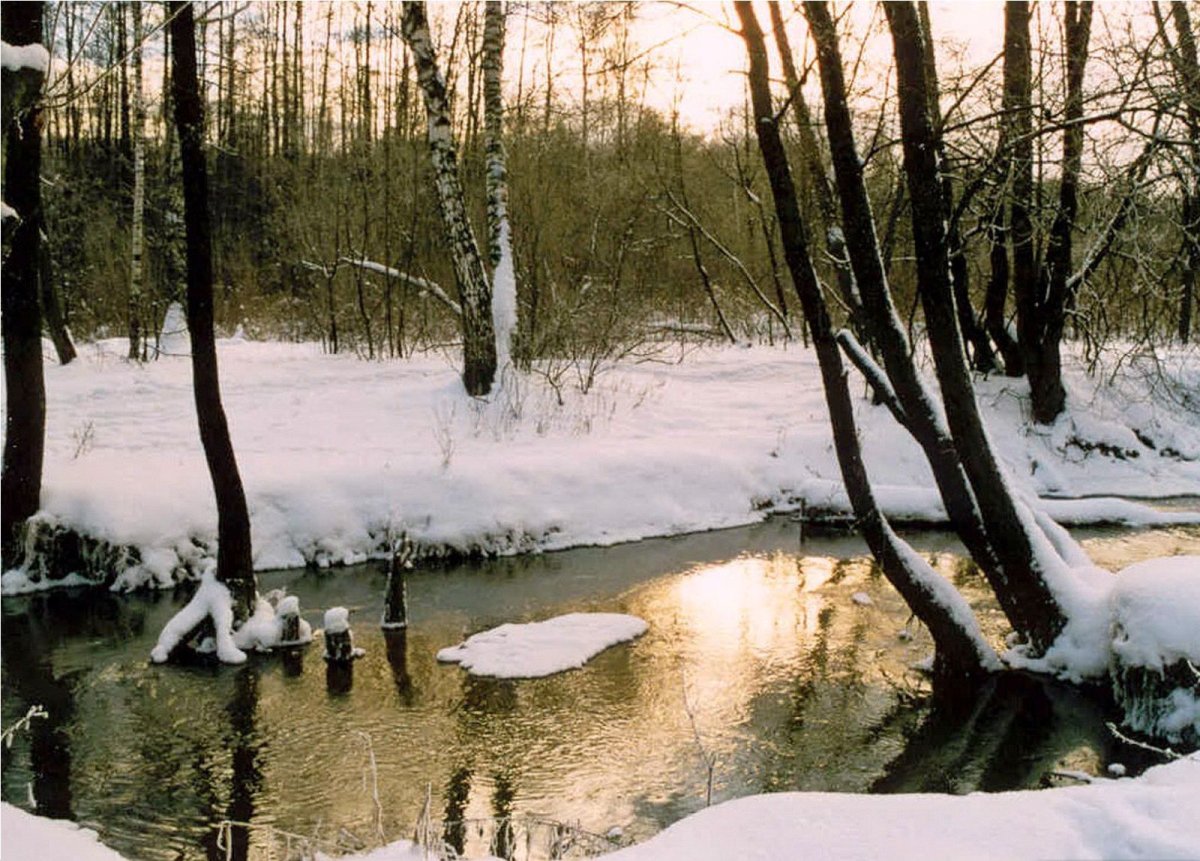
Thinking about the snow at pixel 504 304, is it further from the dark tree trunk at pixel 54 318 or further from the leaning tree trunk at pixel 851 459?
the dark tree trunk at pixel 54 318

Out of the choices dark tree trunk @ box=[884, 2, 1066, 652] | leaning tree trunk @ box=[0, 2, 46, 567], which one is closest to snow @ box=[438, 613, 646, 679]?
dark tree trunk @ box=[884, 2, 1066, 652]

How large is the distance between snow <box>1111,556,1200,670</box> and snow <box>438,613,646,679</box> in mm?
3786

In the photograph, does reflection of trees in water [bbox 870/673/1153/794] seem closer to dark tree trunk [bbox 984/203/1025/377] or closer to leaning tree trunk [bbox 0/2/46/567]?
leaning tree trunk [bbox 0/2/46/567]

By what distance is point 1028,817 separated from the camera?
2.69 m

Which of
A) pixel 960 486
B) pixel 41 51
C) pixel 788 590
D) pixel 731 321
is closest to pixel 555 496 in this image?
pixel 788 590

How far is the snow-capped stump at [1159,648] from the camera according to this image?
6.39m

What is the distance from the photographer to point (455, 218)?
14195mm

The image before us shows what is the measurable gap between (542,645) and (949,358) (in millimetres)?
3994

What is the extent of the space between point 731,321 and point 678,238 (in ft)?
12.2

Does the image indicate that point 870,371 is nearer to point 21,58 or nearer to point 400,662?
point 400,662

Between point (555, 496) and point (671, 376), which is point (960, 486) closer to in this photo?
point (555, 496)

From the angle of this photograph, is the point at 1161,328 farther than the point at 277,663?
Yes

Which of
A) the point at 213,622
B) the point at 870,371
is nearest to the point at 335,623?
the point at 213,622

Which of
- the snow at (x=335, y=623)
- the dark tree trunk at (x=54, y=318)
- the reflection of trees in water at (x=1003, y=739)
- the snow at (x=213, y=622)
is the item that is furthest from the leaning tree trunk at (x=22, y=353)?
the reflection of trees in water at (x=1003, y=739)
